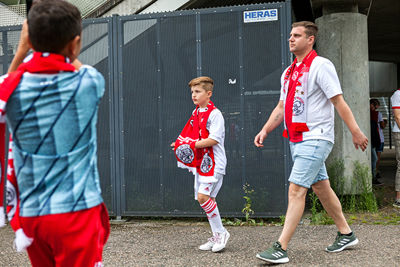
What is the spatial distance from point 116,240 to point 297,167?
241 centimetres

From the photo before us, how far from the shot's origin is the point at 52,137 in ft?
5.85

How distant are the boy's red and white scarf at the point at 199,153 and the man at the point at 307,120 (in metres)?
0.59

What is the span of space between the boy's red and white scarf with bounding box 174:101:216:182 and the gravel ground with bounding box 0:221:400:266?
0.80 m

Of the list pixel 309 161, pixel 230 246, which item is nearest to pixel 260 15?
pixel 309 161

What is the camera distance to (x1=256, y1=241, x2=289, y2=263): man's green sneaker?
407 cm

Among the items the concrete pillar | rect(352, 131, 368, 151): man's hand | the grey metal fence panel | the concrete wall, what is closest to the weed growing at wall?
the concrete pillar

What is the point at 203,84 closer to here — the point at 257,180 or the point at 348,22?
the point at 257,180

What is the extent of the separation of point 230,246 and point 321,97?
1.84m

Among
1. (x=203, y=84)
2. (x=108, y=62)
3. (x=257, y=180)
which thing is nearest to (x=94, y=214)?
(x=203, y=84)

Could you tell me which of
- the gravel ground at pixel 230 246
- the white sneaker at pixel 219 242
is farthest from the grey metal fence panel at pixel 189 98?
the white sneaker at pixel 219 242

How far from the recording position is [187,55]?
6.43 metres

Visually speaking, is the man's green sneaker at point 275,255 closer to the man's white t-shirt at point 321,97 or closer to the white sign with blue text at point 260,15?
the man's white t-shirt at point 321,97

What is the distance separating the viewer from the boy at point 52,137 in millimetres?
1777

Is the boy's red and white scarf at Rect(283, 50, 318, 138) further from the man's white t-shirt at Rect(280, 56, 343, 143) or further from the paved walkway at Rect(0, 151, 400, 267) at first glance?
the paved walkway at Rect(0, 151, 400, 267)
